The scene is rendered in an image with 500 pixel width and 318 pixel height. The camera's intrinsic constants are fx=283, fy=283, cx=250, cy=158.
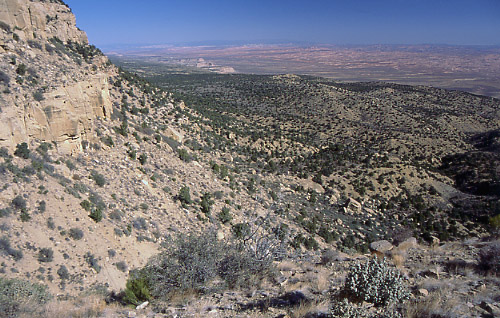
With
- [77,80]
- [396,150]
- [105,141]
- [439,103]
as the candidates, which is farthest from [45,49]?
[439,103]

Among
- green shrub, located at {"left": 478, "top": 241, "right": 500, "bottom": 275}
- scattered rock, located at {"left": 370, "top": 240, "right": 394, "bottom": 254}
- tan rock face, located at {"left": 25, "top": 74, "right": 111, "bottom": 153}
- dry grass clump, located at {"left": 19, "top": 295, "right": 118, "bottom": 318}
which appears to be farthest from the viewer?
tan rock face, located at {"left": 25, "top": 74, "right": 111, "bottom": 153}

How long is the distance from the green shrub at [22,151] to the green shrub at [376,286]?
11.2 metres

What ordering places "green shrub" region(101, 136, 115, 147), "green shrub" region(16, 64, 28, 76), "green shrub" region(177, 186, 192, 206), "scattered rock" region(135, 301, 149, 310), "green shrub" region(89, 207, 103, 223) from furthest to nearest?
1. "green shrub" region(101, 136, 115, 147)
2. "green shrub" region(177, 186, 192, 206)
3. "green shrub" region(16, 64, 28, 76)
4. "green shrub" region(89, 207, 103, 223)
5. "scattered rock" region(135, 301, 149, 310)

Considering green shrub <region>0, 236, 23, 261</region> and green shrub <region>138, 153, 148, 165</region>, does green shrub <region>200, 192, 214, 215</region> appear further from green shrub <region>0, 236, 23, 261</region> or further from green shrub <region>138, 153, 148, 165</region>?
green shrub <region>0, 236, 23, 261</region>

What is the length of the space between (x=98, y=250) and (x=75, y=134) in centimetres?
567

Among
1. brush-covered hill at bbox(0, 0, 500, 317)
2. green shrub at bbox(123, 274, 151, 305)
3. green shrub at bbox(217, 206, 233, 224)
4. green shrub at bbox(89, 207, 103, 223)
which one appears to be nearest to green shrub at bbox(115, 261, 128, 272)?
brush-covered hill at bbox(0, 0, 500, 317)

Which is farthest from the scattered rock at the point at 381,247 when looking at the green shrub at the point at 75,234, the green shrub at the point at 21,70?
the green shrub at the point at 21,70

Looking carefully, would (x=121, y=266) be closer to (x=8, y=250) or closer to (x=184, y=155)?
(x=8, y=250)

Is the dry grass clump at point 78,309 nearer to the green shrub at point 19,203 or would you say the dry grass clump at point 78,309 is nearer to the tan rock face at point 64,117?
the green shrub at point 19,203

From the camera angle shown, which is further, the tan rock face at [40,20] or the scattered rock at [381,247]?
the tan rock face at [40,20]

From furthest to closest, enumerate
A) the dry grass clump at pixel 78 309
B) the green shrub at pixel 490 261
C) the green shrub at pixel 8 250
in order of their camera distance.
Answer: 1. the green shrub at pixel 8 250
2. the green shrub at pixel 490 261
3. the dry grass clump at pixel 78 309

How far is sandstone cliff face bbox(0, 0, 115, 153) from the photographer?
1080 cm

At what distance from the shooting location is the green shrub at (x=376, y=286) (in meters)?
4.43

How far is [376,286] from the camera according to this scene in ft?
14.6
